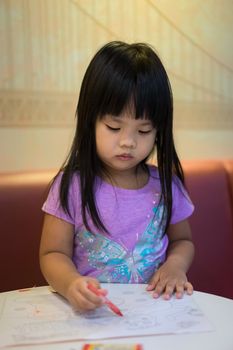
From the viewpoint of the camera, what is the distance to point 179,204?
1.04 meters

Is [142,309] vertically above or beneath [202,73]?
beneath

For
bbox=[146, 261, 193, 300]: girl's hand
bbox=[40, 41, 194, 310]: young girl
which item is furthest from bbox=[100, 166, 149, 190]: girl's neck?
bbox=[146, 261, 193, 300]: girl's hand

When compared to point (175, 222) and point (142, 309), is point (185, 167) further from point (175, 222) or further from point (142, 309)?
point (142, 309)

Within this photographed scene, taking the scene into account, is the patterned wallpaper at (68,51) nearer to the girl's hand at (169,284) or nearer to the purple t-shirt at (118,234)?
the purple t-shirt at (118,234)

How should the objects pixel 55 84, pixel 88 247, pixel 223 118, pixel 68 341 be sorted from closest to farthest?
pixel 68 341
pixel 88 247
pixel 55 84
pixel 223 118

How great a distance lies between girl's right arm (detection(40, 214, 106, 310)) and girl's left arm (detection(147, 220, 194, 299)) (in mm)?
147

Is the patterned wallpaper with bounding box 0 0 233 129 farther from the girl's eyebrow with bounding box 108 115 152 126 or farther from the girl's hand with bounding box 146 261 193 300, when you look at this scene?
the girl's hand with bounding box 146 261 193 300

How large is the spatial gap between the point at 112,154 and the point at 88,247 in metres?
0.22

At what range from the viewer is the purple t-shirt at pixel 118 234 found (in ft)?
3.11

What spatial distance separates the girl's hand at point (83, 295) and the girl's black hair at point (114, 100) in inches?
9.0

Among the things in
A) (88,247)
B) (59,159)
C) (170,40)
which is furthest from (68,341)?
(170,40)

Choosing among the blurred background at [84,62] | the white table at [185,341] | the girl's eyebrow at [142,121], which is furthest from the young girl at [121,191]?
the blurred background at [84,62]

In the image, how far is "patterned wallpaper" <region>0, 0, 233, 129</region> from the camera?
1300mm

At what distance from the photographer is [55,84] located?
1363mm
